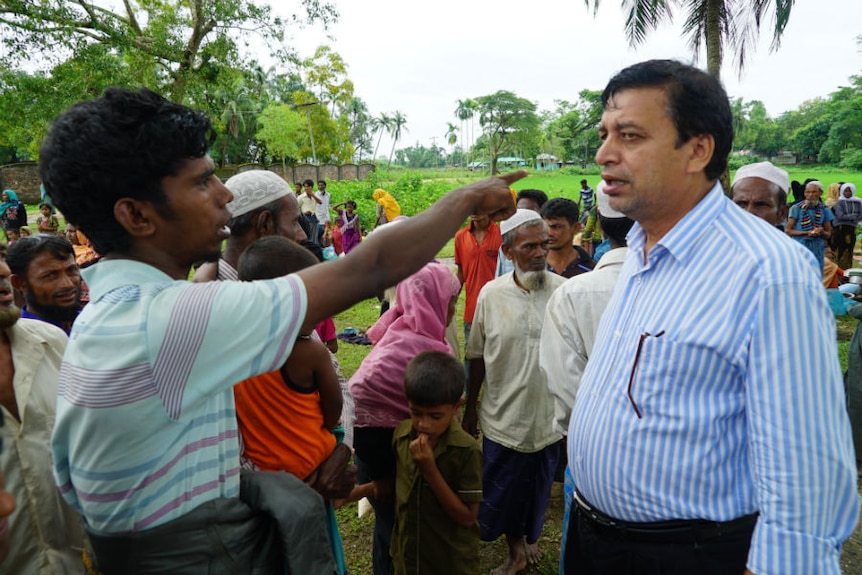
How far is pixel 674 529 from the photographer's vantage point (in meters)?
1.45

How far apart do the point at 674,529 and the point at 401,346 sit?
1.64 m

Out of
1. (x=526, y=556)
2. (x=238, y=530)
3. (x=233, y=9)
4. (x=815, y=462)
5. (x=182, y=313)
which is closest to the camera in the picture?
(x=182, y=313)

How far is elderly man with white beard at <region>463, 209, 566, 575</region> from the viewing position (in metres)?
3.12

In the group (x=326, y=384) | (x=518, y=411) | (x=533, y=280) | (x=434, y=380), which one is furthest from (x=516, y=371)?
(x=326, y=384)

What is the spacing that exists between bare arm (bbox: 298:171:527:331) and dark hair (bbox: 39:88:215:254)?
1.45ft

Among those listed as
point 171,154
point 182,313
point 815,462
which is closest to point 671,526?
point 815,462

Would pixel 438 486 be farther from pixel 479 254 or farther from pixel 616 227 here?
pixel 479 254

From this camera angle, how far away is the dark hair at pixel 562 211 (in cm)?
439

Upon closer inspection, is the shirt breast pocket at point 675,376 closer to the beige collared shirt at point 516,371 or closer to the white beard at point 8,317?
the beige collared shirt at point 516,371

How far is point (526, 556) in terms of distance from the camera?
3219 millimetres

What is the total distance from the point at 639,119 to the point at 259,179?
5.50 ft

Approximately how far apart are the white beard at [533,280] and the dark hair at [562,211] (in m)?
1.35

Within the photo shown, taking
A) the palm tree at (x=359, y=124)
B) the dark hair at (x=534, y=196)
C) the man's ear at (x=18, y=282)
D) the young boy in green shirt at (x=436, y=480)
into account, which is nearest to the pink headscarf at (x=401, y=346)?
the young boy in green shirt at (x=436, y=480)

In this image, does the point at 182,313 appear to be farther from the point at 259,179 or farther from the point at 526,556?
the point at 526,556
